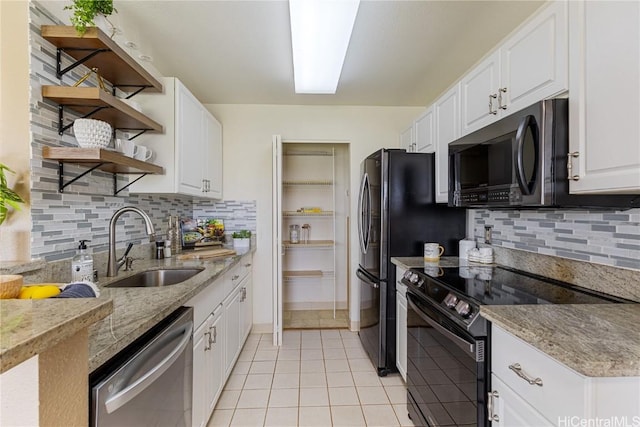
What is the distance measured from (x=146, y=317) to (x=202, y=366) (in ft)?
2.45

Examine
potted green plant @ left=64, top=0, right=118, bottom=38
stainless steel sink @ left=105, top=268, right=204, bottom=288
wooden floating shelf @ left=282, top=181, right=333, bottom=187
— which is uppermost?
potted green plant @ left=64, top=0, right=118, bottom=38

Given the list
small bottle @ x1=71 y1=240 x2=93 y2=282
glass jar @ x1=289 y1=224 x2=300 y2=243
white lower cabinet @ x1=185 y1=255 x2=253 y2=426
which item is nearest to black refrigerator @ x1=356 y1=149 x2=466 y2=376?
white lower cabinet @ x1=185 y1=255 x2=253 y2=426

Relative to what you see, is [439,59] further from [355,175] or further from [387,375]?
[387,375]

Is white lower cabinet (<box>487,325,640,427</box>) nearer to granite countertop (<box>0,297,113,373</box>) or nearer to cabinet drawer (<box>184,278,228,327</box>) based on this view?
granite countertop (<box>0,297,113,373</box>)

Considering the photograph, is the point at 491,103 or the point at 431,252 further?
the point at 431,252

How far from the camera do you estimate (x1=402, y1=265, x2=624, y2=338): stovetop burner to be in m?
1.21

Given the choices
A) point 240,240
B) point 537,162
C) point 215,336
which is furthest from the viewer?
point 240,240

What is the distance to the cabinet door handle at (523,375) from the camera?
886 millimetres

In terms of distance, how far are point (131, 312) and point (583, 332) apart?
145 cm

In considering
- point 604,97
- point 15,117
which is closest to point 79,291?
point 15,117

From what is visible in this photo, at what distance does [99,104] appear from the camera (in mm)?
1445

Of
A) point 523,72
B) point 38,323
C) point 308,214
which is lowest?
point 38,323

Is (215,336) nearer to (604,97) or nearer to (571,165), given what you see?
(571,165)

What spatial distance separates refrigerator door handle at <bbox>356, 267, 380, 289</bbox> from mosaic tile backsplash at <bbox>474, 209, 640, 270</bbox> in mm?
901
